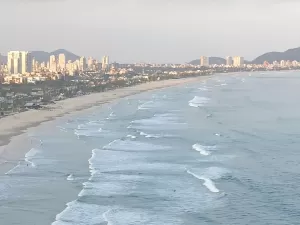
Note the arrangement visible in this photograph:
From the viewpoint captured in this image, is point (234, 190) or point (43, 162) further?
point (43, 162)

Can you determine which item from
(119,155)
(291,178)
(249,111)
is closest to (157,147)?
(119,155)

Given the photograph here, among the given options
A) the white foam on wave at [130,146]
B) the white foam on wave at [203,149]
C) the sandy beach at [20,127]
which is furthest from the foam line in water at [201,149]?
the sandy beach at [20,127]

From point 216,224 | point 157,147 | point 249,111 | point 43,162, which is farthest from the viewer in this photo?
point 249,111

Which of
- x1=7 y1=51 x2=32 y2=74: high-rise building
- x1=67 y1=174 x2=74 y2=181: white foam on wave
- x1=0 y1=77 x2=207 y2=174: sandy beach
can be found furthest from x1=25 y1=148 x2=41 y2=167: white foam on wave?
x1=7 y1=51 x2=32 y2=74: high-rise building

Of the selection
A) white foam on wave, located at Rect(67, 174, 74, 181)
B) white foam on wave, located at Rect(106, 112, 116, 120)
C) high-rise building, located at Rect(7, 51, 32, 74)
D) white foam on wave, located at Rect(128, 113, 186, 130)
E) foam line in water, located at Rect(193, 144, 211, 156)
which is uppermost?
high-rise building, located at Rect(7, 51, 32, 74)

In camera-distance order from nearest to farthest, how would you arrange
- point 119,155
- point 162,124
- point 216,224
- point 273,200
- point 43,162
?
point 216,224 < point 273,200 < point 43,162 < point 119,155 < point 162,124

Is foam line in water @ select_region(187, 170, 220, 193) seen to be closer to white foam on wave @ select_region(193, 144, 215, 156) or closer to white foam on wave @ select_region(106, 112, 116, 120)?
white foam on wave @ select_region(193, 144, 215, 156)

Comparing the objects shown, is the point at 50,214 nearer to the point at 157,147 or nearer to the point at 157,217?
the point at 157,217

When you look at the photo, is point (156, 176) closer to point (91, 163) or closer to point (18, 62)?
point (91, 163)
